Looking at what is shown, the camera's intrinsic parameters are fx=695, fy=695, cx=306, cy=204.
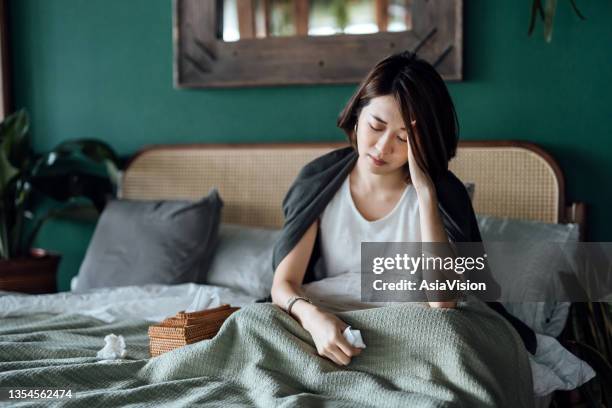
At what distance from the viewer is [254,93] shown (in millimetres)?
2826

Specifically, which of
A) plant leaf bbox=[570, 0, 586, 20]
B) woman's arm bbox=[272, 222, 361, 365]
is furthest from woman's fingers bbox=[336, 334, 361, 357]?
plant leaf bbox=[570, 0, 586, 20]

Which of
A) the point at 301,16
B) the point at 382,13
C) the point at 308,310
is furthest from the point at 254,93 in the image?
the point at 308,310

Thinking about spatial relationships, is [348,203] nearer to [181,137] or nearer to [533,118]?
[533,118]

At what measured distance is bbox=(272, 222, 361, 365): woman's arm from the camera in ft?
4.58

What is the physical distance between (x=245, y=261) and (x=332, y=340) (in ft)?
3.36

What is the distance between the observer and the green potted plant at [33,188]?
273cm

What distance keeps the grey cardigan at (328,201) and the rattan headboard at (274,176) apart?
0.64 meters

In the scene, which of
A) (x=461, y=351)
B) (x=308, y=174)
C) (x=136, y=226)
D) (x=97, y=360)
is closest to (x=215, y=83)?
(x=136, y=226)

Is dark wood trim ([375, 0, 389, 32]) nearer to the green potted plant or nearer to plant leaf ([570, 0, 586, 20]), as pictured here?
plant leaf ([570, 0, 586, 20])

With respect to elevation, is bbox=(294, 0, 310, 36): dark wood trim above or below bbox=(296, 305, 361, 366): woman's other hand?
above

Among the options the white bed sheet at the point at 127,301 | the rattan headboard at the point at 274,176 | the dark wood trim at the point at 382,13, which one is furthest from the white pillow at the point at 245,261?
the dark wood trim at the point at 382,13

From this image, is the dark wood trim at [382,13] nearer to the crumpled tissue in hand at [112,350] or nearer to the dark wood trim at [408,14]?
the dark wood trim at [408,14]

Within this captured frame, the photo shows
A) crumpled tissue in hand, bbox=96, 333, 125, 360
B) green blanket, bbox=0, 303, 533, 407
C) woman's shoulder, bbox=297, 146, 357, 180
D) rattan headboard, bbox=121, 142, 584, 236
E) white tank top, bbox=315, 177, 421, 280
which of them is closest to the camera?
green blanket, bbox=0, 303, 533, 407

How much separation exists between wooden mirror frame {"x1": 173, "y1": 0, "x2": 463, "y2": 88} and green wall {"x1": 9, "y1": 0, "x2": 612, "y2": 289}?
0.20 feet
